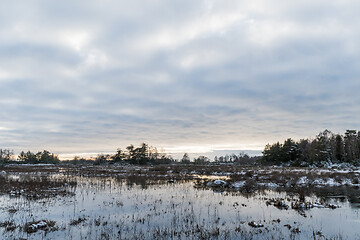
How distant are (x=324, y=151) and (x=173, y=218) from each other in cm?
8992

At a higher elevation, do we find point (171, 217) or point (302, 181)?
point (171, 217)

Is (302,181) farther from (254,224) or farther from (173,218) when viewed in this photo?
(173,218)

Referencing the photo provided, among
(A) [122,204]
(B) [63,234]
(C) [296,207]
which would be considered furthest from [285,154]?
(B) [63,234]

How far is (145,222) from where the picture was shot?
470 inches

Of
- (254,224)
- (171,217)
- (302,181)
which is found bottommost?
(302,181)

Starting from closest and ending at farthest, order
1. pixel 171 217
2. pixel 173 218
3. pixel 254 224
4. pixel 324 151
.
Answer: pixel 254 224 < pixel 173 218 < pixel 171 217 < pixel 324 151

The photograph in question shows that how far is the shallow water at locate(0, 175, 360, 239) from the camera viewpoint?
10.0 m

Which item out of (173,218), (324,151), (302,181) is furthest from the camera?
(324,151)

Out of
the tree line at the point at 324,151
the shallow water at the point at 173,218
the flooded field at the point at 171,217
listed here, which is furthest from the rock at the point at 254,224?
the tree line at the point at 324,151

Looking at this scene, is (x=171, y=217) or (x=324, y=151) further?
(x=324, y=151)

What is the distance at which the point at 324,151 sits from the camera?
82.2m

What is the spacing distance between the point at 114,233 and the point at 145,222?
2.22 m

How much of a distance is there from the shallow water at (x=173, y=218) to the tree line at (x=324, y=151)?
73350 millimetres

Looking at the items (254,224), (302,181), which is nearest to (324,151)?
(302,181)
